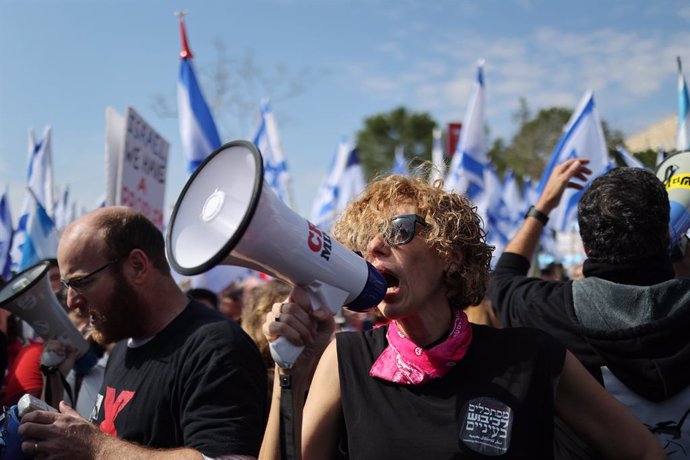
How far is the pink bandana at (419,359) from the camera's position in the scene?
1806 millimetres

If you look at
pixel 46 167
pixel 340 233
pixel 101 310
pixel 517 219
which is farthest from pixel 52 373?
pixel 517 219

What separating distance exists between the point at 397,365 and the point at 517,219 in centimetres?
1280

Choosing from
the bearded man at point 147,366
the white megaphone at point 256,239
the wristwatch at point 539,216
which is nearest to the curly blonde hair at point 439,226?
the white megaphone at point 256,239

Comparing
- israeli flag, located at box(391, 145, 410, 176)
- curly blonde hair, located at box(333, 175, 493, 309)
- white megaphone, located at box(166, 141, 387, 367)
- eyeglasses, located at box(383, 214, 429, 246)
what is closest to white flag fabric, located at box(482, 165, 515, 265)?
israeli flag, located at box(391, 145, 410, 176)

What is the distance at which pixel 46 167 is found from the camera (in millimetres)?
9578

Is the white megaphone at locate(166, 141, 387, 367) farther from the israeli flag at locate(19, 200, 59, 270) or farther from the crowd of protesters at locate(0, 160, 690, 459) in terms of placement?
the israeli flag at locate(19, 200, 59, 270)

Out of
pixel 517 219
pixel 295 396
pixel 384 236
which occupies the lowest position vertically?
pixel 517 219

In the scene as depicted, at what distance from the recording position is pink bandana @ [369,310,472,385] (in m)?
1.81

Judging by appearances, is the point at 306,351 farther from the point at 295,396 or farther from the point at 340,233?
the point at 340,233

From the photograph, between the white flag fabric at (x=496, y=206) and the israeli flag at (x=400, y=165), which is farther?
the white flag fabric at (x=496, y=206)

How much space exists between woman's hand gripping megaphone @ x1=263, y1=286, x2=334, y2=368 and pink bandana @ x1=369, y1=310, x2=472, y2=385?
27cm

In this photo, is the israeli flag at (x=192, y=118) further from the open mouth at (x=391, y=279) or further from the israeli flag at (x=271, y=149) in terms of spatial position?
the open mouth at (x=391, y=279)

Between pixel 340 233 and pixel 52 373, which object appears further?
pixel 52 373

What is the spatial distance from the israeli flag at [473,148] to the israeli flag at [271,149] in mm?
2662
